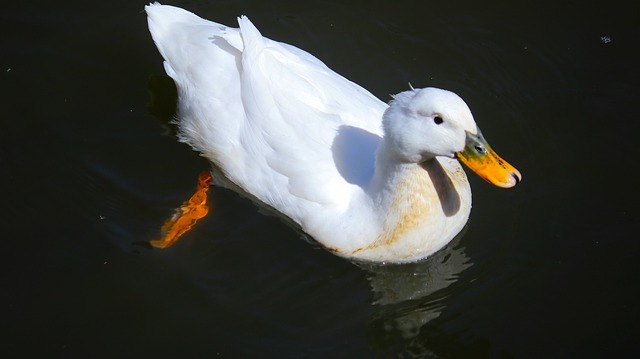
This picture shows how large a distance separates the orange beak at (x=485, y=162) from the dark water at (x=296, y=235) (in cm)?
74

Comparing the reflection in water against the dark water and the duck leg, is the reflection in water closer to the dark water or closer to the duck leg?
the dark water

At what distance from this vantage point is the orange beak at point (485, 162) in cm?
491

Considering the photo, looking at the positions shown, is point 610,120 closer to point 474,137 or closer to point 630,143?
point 630,143

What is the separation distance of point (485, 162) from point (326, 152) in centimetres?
99

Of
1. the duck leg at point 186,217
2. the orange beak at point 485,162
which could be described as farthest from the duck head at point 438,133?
the duck leg at point 186,217

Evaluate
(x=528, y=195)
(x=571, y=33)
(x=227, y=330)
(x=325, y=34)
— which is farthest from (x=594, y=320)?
(x=325, y=34)

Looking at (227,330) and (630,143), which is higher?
(630,143)

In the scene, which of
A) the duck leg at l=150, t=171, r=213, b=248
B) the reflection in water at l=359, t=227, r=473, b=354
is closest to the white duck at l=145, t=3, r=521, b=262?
the reflection in water at l=359, t=227, r=473, b=354

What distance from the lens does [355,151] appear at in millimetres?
5469

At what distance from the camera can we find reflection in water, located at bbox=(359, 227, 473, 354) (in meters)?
5.25

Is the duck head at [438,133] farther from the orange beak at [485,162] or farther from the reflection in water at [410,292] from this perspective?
the reflection in water at [410,292]

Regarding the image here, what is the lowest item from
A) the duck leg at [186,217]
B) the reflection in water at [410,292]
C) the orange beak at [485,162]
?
the duck leg at [186,217]

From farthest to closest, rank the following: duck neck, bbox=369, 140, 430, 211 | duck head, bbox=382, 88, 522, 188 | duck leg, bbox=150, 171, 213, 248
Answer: duck leg, bbox=150, 171, 213, 248
duck neck, bbox=369, 140, 430, 211
duck head, bbox=382, 88, 522, 188

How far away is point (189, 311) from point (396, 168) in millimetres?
1499
